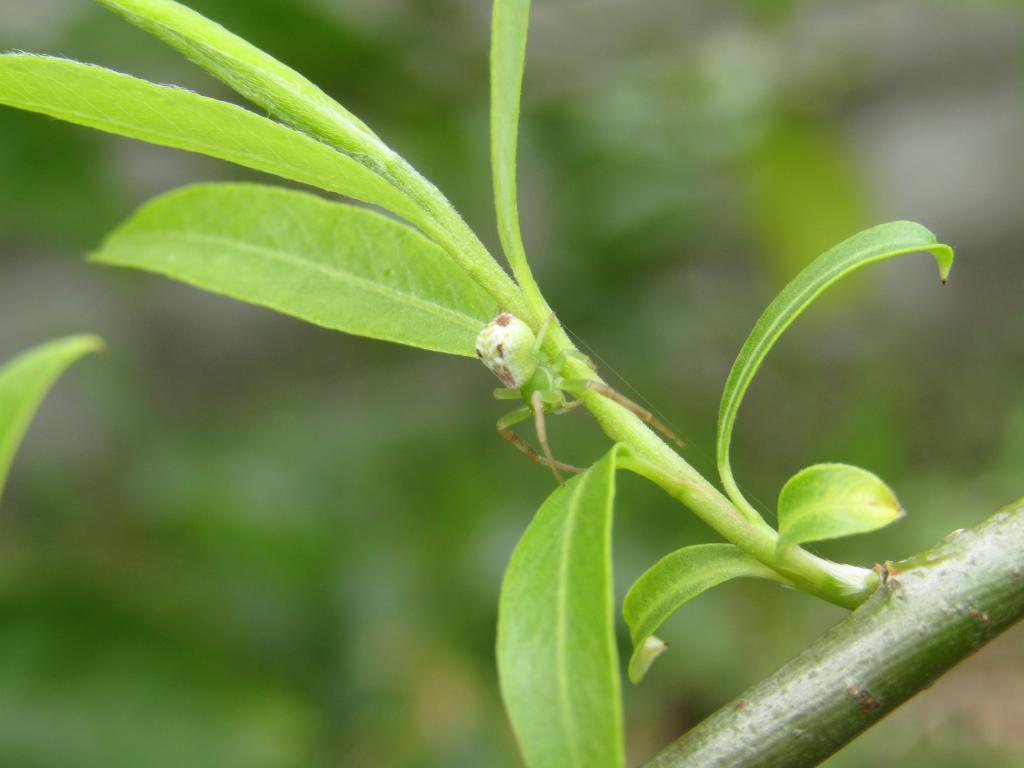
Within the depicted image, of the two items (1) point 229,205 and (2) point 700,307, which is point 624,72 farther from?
(1) point 229,205

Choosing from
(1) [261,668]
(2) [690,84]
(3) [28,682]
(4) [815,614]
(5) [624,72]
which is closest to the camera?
(3) [28,682]

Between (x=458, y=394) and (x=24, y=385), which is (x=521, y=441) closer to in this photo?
(x=24, y=385)

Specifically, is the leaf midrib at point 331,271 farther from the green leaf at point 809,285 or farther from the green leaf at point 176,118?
the green leaf at point 809,285

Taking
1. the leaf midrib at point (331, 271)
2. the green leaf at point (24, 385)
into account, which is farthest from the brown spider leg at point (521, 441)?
the green leaf at point (24, 385)

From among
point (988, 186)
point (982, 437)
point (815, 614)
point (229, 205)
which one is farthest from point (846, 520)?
point (988, 186)

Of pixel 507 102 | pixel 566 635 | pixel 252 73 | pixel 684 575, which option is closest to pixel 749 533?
pixel 684 575

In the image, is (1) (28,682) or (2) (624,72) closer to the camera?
(1) (28,682)
